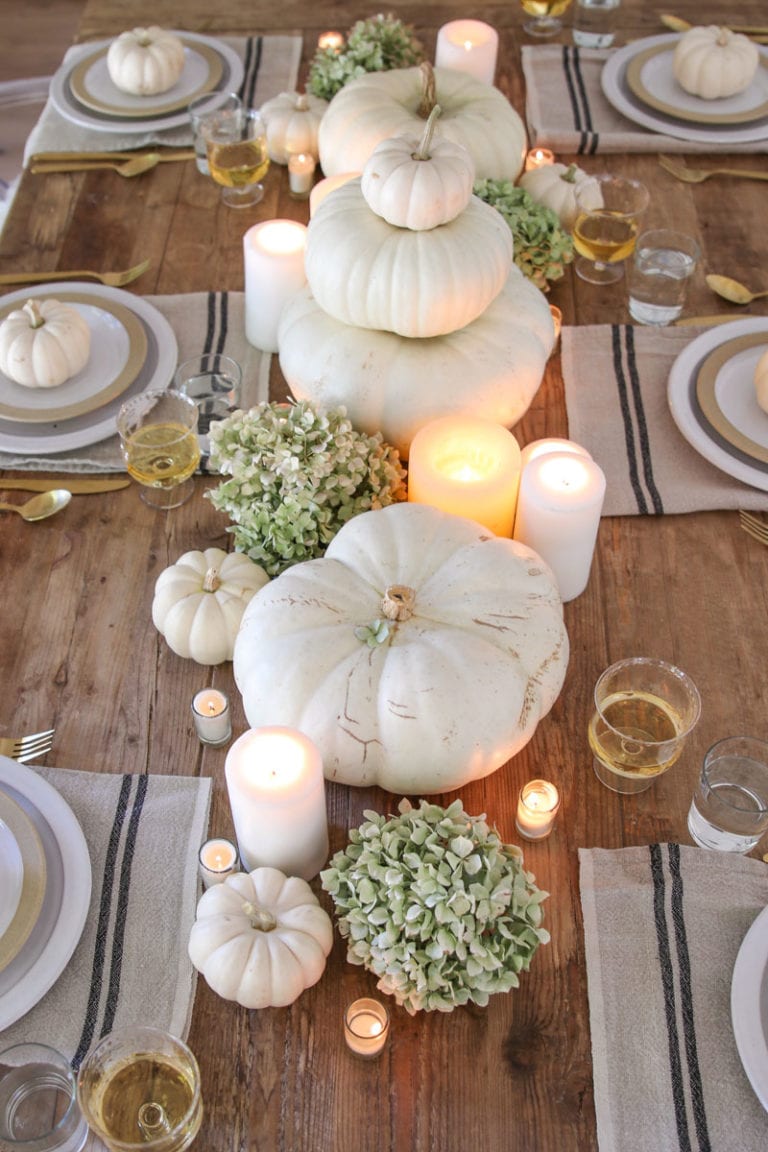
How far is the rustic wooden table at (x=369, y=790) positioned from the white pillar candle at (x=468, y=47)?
26 centimetres

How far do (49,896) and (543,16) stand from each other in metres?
2.00

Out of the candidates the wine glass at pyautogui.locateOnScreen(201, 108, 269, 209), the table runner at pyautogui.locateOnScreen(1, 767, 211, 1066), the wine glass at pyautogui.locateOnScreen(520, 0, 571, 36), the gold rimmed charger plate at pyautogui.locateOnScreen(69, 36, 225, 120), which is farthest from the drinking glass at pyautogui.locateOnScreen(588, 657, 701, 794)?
the wine glass at pyautogui.locateOnScreen(520, 0, 571, 36)

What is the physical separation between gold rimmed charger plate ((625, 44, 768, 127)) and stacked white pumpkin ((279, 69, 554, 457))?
0.75 metres

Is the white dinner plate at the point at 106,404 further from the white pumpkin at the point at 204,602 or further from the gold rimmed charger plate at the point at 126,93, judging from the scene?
the gold rimmed charger plate at the point at 126,93

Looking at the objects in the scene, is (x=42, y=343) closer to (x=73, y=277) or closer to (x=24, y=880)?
(x=73, y=277)

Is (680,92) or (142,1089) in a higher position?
(680,92)

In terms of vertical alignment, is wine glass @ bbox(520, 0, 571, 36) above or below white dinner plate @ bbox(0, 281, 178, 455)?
above

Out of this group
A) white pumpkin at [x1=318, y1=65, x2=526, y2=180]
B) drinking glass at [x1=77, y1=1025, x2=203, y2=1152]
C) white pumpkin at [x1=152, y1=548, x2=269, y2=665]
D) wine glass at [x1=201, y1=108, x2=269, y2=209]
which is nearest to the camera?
drinking glass at [x1=77, y1=1025, x2=203, y2=1152]

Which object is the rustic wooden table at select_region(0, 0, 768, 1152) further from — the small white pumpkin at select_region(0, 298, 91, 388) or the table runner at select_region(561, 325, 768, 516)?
the small white pumpkin at select_region(0, 298, 91, 388)

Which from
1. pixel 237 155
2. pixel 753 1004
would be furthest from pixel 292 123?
pixel 753 1004

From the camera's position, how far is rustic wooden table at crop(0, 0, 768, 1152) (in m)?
0.96


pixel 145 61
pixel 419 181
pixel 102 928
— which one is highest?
pixel 419 181

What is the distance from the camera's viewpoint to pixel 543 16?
89.9 inches

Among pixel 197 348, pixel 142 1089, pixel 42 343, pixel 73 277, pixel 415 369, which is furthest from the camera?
pixel 73 277
